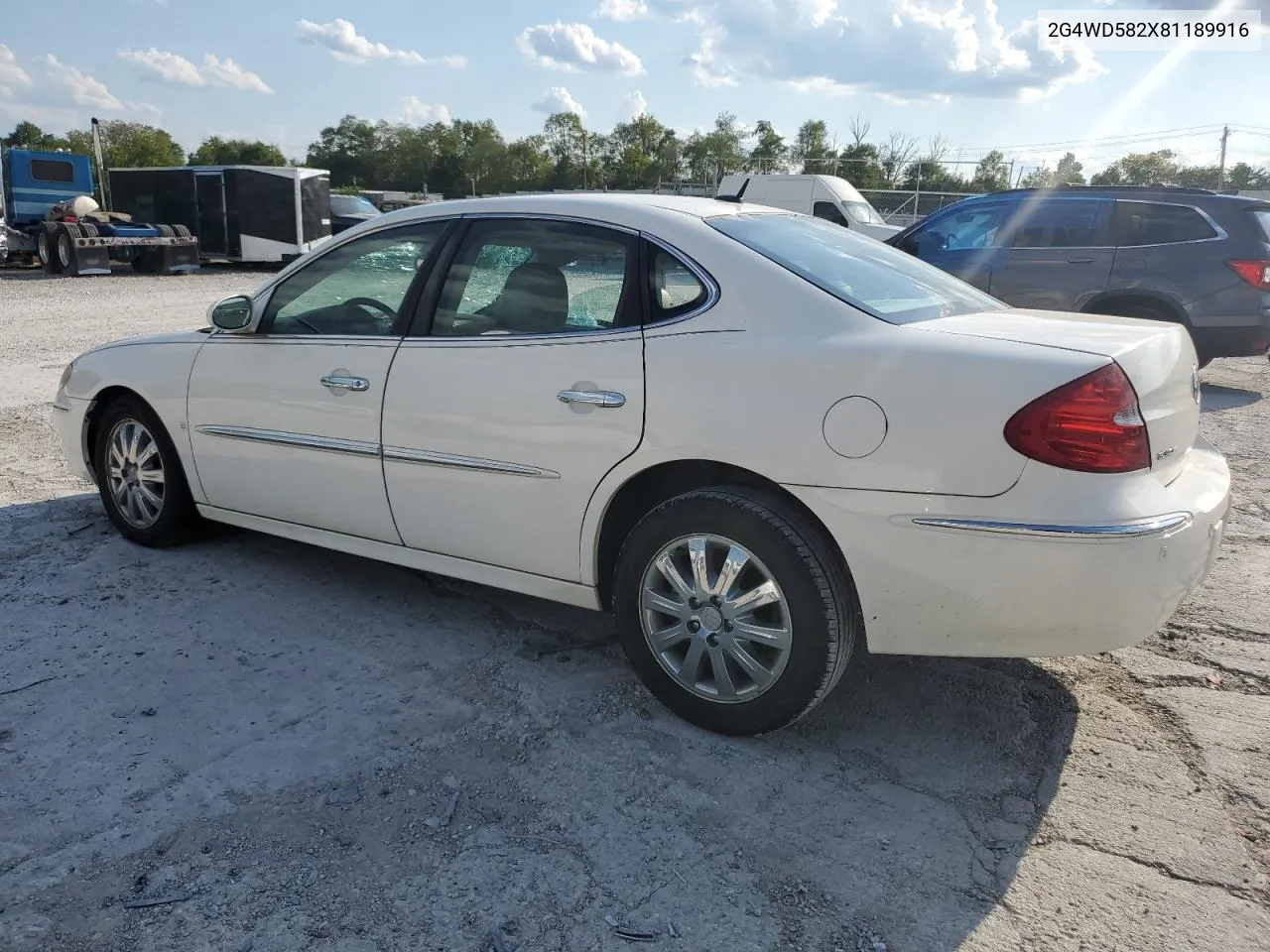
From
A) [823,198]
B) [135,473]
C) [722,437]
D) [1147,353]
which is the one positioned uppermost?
[823,198]

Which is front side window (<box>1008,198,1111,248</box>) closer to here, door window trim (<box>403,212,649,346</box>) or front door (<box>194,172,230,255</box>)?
door window trim (<box>403,212,649,346</box>)

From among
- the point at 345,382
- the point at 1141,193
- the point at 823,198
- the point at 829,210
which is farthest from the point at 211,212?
the point at 345,382

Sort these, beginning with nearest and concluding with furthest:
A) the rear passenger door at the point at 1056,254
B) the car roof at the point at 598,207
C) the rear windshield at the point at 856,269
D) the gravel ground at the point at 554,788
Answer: the gravel ground at the point at 554,788
the rear windshield at the point at 856,269
the car roof at the point at 598,207
the rear passenger door at the point at 1056,254

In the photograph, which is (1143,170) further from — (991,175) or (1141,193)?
(1141,193)

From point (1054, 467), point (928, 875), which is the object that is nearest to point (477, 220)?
point (1054, 467)

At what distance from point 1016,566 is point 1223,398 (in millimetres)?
7800

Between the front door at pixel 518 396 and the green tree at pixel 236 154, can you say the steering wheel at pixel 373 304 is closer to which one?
the front door at pixel 518 396

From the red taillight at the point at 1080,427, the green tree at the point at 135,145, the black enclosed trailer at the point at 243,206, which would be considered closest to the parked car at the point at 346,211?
the black enclosed trailer at the point at 243,206

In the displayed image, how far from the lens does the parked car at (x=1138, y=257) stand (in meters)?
8.50

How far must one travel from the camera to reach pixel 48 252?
21.2 meters

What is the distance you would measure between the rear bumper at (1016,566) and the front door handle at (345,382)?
1.79 m

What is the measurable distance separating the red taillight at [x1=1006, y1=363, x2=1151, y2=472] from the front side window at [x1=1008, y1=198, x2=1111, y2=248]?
711 centimetres

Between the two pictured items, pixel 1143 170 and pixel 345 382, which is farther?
pixel 1143 170

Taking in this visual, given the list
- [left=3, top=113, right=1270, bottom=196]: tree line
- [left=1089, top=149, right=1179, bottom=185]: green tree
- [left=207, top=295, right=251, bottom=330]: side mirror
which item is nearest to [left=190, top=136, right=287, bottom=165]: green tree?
[left=3, top=113, right=1270, bottom=196]: tree line
